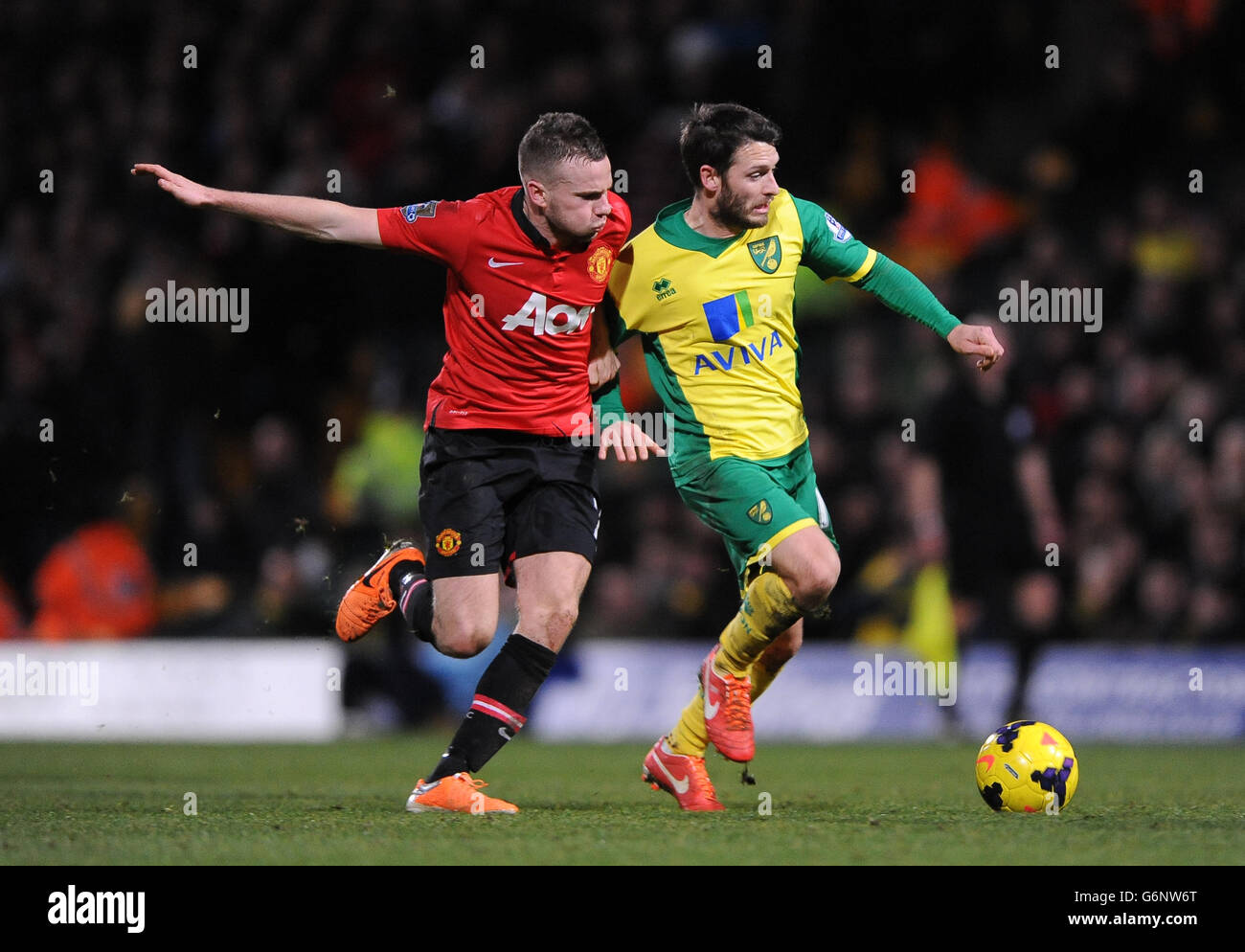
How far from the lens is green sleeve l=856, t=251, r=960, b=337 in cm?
615

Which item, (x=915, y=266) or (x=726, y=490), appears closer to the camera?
(x=726, y=490)

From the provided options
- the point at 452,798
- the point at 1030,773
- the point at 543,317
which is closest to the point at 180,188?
the point at 543,317

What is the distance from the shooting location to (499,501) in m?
→ 6.00

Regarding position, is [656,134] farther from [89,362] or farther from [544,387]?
[544,387]

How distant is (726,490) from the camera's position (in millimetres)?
6098

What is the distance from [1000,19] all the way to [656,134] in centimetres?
304

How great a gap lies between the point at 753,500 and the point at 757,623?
0.42 meters

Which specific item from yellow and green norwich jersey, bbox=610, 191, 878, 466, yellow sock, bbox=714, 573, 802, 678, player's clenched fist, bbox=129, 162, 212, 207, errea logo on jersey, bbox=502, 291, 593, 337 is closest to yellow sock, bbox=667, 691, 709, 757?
yellow sock, bbox=714, 573, 802, 678

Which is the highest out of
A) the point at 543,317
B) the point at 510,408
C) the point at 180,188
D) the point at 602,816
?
the point at 180,188

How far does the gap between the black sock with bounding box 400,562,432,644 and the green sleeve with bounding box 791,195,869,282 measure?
5.95 ft

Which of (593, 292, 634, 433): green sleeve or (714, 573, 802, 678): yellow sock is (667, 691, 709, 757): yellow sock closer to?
(714, 573, 802, 678): yellow sock

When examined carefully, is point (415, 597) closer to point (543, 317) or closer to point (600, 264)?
point (543, 317)

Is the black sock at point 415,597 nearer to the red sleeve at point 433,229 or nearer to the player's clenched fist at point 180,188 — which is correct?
the red sleeve at point 433,229

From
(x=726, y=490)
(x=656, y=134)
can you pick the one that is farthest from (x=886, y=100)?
(x=726, y=490)
